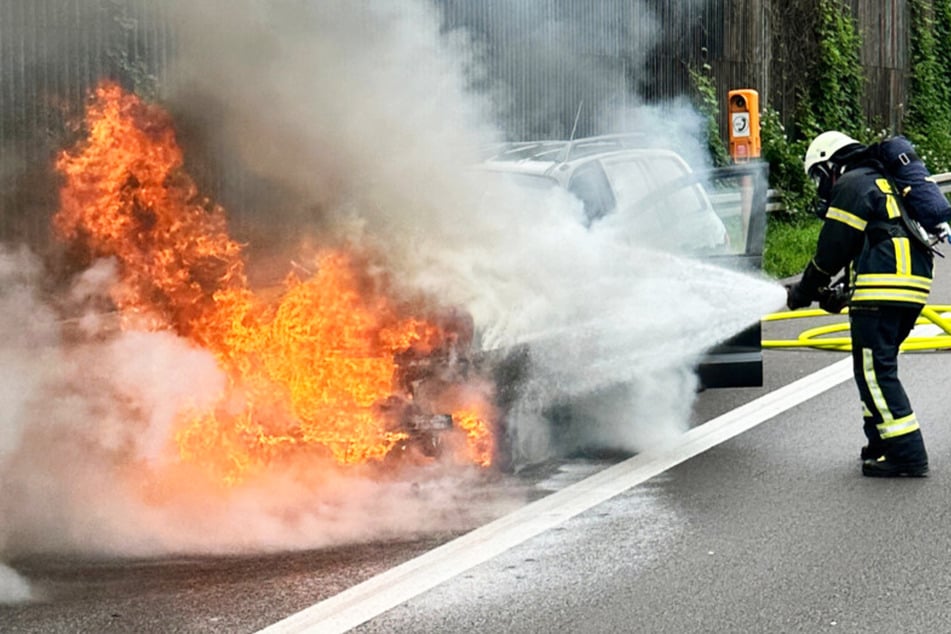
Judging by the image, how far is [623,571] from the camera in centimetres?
536

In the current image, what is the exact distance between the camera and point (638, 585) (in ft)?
17.0

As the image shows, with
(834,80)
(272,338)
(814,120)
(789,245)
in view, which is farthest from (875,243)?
(834,80)

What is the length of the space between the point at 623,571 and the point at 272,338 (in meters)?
1.97

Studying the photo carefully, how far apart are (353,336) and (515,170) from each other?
1.86 metres

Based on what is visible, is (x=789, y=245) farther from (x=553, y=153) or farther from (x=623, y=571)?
(x=623, y=571)

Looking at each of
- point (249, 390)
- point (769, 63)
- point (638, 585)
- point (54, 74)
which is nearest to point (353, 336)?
point (249, 390)

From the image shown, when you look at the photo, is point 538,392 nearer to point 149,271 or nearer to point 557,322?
point 557,322

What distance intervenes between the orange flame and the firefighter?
1.76m

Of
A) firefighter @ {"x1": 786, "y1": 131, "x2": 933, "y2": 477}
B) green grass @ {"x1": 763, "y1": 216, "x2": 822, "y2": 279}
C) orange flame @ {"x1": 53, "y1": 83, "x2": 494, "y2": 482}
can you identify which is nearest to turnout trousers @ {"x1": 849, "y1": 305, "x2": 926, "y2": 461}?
firefighter @ {"x1": 786, "y1": 131, "x2": 933, "y2": 477}

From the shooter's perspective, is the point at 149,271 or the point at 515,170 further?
the point at 515,170

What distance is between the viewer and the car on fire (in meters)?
7.76

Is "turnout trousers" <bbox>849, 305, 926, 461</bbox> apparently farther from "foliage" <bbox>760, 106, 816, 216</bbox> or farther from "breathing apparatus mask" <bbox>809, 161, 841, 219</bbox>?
"foliage" <bbox>760, 106, 816, 216</bbox>

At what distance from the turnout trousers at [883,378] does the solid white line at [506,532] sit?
0.86m

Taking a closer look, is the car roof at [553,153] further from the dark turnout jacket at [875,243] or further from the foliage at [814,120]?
the foliage at [814,120]
